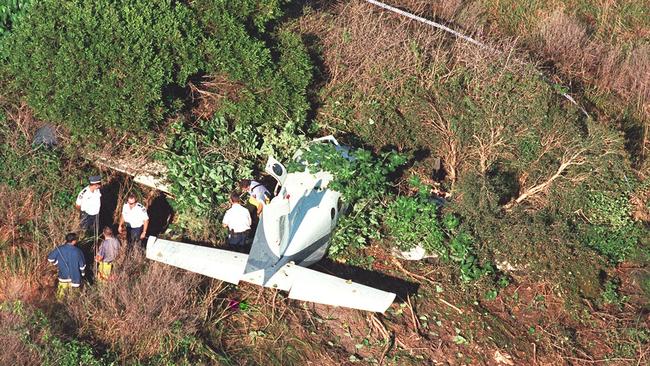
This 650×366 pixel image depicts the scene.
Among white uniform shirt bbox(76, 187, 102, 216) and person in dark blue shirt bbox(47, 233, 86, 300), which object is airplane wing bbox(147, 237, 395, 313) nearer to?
person in dark blue shirt bbox(47, 233, 86, 300)

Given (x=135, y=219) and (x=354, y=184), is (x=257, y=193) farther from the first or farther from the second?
(x=135, y=219)

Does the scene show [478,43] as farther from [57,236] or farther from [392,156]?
[57,236]

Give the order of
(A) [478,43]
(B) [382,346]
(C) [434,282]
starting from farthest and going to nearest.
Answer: (A) [478,43] → (C) [434,282] → (B) [382,346]

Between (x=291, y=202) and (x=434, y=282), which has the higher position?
(x=291, y=202)

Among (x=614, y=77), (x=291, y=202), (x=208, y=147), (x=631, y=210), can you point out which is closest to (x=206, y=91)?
(x=208, y=147)

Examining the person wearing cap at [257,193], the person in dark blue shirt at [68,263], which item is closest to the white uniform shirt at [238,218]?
the person wearing cap at [257,193]

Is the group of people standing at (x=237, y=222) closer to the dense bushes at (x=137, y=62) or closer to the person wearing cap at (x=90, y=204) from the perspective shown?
the person wearing cap at (x=90, y=204)

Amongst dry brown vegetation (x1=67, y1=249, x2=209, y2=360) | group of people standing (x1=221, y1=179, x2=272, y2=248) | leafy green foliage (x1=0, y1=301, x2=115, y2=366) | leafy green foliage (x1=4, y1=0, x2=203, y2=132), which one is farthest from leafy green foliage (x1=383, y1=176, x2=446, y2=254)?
leafy green foliage (x1=0, y1=301, x2=115, y2=366)
